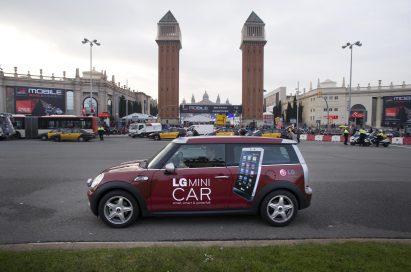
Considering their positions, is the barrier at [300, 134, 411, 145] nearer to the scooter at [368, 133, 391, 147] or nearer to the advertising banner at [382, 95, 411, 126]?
the scooter at [368, 133, 391, 147]

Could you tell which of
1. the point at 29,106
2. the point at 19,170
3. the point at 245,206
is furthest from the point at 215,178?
the point at 29,106

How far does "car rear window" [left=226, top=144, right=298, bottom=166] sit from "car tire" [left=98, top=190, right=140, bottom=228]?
71.0 inches

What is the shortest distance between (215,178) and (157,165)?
1.03 m

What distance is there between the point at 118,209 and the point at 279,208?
2.80 m

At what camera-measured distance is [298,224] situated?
5352 mm

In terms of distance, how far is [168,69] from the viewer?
83688 millimetres

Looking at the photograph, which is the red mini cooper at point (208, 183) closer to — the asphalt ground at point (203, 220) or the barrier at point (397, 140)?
the asphalt ground at point (203, 220)

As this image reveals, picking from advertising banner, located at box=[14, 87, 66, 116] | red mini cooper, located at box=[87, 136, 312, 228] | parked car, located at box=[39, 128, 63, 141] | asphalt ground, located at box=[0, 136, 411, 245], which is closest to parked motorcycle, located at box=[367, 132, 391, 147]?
asphalt ground, located at box=[0, 136, 411, 245]

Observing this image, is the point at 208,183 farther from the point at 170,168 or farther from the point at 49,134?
the point at 49,134

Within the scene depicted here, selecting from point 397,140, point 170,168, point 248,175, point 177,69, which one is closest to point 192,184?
point 170,168

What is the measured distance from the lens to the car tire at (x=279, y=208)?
5.21 metres

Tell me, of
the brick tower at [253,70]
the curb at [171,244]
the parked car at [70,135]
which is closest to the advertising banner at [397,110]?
the brick tower at [253,70]

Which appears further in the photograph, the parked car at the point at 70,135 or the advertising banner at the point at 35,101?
the advertising banner at the point at 35,101

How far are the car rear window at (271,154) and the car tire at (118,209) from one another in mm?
1803
